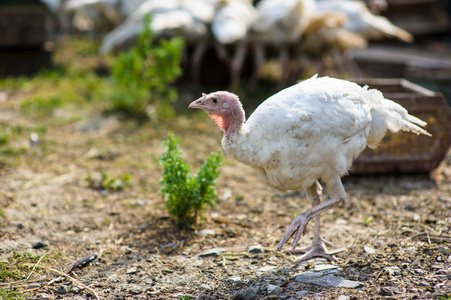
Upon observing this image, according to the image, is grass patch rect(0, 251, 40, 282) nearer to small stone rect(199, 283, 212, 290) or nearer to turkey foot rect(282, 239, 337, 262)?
small stone rect(199, 283, 212, 290)

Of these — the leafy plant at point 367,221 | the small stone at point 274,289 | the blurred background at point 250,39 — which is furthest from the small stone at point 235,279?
the blurred background at point 250,39

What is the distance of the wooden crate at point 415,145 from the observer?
465cm

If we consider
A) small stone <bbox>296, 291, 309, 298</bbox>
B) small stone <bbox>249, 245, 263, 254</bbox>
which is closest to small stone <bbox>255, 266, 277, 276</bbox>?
small stone <bbox>249, 245, 263, 254</bbox>

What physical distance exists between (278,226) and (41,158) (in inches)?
114

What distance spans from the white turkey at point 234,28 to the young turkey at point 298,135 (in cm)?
378

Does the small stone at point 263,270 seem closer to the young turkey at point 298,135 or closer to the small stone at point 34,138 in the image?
the young turkey at point 298,135

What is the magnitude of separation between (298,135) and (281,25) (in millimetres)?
4875

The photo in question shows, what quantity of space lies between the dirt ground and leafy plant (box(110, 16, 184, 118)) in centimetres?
111

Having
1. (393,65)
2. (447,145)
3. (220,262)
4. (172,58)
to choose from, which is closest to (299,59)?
(393,65)

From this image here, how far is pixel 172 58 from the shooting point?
21.0 feet

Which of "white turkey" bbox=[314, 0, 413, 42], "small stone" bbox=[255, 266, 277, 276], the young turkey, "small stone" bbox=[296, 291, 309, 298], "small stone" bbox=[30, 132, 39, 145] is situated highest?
"white turkey" bbox=[314, 0, 413, 42]

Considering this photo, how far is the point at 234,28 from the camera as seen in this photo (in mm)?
7090

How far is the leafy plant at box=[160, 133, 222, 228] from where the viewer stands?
3.73 meters

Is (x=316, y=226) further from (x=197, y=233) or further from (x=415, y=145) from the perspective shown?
(x=415, y=145)
